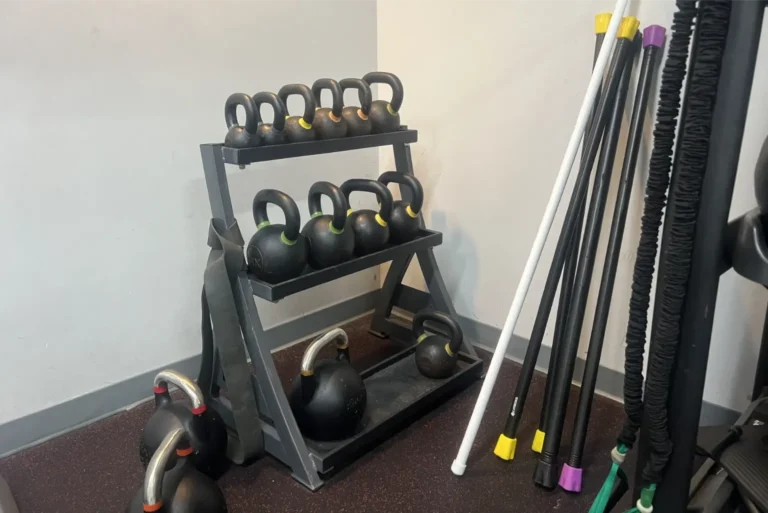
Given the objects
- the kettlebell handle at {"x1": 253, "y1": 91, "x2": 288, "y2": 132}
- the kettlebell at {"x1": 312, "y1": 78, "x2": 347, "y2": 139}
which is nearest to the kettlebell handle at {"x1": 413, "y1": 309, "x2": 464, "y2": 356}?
the kettlebell at {"x1": 312, "y1": 78, "x2": 347, "y2": 139}

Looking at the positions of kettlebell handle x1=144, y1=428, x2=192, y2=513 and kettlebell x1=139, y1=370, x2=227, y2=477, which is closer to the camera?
kettlebell handle x1=144, y1=428, x2=192, y2=513

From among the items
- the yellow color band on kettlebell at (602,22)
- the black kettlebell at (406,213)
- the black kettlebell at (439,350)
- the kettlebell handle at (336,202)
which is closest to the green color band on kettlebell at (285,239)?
the kettlebell handle at (336,202)

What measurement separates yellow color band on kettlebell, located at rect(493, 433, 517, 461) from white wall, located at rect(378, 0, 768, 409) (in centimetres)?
49

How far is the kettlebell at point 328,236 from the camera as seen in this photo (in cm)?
136

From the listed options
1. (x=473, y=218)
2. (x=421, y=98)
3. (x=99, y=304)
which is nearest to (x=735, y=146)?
(x=473, y=218)

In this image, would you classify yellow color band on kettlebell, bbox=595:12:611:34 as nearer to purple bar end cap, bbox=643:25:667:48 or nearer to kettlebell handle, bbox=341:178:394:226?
purple bar end cap, bbox=643:25:667:48

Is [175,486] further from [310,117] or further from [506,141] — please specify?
[506,141]

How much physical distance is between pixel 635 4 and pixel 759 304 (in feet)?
2.84

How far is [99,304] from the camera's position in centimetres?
158

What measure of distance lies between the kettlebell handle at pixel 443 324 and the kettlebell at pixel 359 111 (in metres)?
0.61

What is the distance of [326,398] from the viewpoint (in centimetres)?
136

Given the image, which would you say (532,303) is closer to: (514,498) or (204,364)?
(514,498)

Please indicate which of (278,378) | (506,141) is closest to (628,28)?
(506,141)

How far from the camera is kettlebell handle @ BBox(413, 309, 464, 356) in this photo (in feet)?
5.42
